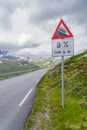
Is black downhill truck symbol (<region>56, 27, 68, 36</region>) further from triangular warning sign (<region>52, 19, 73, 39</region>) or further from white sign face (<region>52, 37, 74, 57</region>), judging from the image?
white sign face (<region>52, 37, 74, 57</region>)

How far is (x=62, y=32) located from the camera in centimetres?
1067

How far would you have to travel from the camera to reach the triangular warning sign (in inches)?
416

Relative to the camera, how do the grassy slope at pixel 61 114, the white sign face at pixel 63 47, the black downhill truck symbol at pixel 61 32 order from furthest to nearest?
the black downhill truck symbol at pixel 61 32, the white sign face at pixel 63 47, the grassy slope at pixel 61 114

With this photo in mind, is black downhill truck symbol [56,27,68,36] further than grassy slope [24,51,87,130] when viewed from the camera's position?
Yes

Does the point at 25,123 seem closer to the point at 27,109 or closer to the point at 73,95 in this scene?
the point at 27,109

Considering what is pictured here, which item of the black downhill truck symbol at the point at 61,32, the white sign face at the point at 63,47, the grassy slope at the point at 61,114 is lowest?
the grassy slope at the point at 61,114

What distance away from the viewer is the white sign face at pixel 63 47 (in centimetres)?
1048

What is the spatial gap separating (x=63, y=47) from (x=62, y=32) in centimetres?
67

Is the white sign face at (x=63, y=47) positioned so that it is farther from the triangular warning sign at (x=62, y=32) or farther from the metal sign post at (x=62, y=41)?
the triangular warning sign at (x=62, y=32)

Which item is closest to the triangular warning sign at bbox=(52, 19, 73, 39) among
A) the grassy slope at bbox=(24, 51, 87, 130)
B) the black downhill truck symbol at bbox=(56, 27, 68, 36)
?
the black downhill truck symbol at bbox=(56, 27, 68, 36)

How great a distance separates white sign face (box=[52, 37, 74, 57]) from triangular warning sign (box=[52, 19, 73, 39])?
5.9 inches

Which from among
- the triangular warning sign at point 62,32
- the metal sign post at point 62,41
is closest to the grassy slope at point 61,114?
the metal sign post at point 62,41

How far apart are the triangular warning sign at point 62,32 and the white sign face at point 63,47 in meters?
0.15

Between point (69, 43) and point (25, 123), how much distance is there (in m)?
3.87
